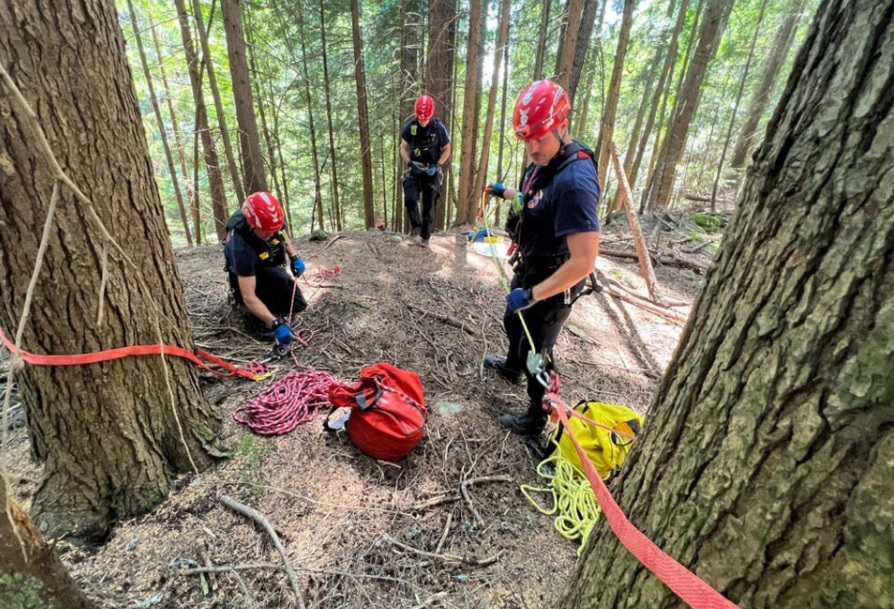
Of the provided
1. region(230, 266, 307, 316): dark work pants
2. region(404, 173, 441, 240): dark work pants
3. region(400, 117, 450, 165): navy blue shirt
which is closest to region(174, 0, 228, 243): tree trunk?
region(404, 173, 441, 240): dark work pants

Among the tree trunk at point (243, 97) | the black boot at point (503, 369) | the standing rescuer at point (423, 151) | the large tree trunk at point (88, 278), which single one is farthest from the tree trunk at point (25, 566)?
→ the tree trunk at point (243, 97)

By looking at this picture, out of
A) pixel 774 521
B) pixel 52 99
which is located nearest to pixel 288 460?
pixel 52 99

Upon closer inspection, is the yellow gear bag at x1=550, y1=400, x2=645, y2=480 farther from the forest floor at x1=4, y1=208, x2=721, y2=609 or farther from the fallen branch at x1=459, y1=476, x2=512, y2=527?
the fallen branch at x1=459, y1=476, x2=512, y2=527

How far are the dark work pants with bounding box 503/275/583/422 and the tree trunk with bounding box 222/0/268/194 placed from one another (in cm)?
599

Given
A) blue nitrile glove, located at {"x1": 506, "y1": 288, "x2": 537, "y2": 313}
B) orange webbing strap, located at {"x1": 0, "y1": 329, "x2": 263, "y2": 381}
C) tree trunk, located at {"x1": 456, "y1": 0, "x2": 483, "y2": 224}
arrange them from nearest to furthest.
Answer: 1. orange webbing strap, located at {"x1": 0, "y1": 329, "x2": 263, "y2": 381}
2. blue nitrile glove, located at {"x1": 506, "y1": 288, "x2": 537, "y2": 313}
3. tree trunk, located at {"x1": 456, "y1": 0, "x2": 483, "y2": 224}

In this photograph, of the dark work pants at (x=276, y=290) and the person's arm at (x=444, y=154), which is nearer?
the dark work pants at (x=276, y=290)

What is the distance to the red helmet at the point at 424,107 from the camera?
597 cm

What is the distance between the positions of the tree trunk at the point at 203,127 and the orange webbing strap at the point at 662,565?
26.0 feet

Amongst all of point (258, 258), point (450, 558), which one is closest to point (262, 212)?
point (258, 258)

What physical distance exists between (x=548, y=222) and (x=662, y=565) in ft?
6.54

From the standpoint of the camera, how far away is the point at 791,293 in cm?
67

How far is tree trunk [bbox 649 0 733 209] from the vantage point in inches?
356

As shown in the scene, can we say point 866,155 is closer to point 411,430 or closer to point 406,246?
point 411,430

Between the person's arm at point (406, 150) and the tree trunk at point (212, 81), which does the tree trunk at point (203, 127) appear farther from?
the person's arm at point (406, 150)
